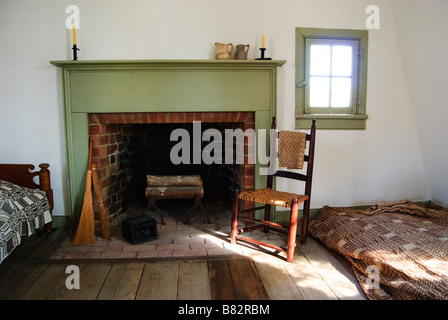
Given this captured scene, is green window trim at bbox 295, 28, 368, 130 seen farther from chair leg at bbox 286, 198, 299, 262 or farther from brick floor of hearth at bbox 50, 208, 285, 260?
brick floor of hearth at bbox 50, 208, 285, 260

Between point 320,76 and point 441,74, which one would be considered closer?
point 441,74

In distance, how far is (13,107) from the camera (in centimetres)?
309

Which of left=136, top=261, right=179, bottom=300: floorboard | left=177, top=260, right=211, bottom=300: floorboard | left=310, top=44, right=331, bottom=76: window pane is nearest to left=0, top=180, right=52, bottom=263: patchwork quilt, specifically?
left=136, top=261, right=179, bottom=300: floorboard

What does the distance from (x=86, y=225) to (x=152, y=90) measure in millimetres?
1302

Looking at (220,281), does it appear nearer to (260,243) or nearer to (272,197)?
(260,243)

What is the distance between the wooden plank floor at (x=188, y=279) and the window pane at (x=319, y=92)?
1.54 metres

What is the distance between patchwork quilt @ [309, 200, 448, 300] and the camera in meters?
2.02

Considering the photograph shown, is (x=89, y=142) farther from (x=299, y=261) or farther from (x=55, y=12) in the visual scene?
(x=299, y=261)

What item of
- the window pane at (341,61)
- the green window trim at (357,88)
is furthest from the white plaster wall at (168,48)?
the window pane at (341,61)

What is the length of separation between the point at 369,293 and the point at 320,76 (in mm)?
2115

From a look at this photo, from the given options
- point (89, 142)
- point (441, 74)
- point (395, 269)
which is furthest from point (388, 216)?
point (89, 142)

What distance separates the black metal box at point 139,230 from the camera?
284 centimetres

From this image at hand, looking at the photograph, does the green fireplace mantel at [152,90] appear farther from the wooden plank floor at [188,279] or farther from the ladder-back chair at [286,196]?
the wooden plank floor at [188,279]

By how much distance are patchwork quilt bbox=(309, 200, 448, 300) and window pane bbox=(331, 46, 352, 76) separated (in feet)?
4.47
